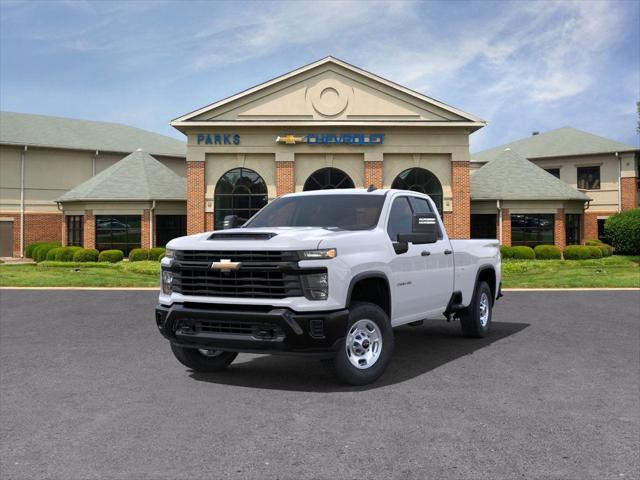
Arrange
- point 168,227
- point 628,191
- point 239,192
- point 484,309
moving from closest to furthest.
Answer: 1. point 484,309
2. point 239,192
3. point 168,227
4. point 628,191

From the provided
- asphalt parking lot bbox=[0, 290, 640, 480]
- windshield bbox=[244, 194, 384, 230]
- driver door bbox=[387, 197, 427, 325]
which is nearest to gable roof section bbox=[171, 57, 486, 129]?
asphalt parking lot bbox=[0, 290, 640, 480]

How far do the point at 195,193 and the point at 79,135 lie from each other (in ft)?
61.8

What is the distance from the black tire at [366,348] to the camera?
648 centimetres

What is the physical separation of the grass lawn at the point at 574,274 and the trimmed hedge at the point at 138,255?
1836 centimetres

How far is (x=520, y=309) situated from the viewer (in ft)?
A: 46.0

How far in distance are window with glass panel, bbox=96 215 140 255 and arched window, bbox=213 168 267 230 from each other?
6.06 metres

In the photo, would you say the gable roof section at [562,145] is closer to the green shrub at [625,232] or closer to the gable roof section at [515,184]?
the gable roof section at [515,184]

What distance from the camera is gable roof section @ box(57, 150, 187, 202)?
35.1 m

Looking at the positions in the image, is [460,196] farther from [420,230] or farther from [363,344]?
[363,344]

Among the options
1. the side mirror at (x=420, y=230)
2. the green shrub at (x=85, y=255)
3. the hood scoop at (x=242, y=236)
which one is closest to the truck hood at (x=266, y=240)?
the hood scoop at (x=242, y=236)

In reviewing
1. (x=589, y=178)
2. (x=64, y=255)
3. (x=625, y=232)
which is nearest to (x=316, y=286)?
(x=64, y=255)

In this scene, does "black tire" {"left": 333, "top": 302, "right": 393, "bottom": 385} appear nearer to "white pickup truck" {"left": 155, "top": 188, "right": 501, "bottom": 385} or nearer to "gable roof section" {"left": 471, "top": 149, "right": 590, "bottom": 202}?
"white pickup truck" {"left": 155, "top": 188, "right": 501, "bottom": 385}

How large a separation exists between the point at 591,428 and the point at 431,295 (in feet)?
10.3

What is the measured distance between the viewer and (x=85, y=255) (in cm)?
3250
